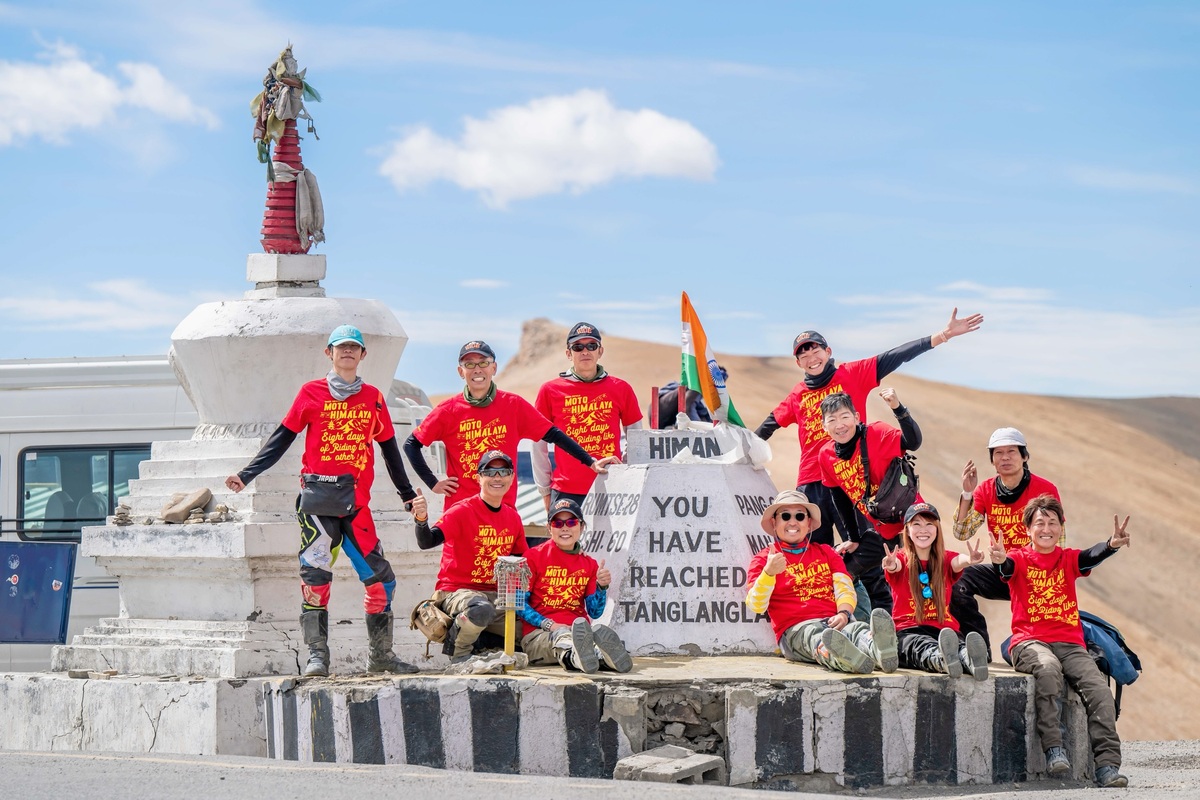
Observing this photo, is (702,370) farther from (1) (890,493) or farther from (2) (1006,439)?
(2) (1006,439)

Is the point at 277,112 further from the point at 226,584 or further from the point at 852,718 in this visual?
the point at 852,718

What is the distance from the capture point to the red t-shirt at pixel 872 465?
392 inches

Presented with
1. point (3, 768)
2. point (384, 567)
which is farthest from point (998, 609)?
point (3, 768)

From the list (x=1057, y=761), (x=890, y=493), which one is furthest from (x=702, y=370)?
(x=1057, y=761)

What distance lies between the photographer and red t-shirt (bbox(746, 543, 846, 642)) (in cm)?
943

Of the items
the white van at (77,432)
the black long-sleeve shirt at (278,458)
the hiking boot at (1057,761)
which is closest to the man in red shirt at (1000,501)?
the hiking boot at (1057,761)

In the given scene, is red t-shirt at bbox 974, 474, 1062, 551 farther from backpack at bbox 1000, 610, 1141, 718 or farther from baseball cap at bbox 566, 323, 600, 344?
baseball cap at bbox 566, 323, 600, 344

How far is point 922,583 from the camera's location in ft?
31.0

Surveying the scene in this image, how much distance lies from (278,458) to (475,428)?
3.74ft

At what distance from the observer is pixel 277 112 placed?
12039 millimetres

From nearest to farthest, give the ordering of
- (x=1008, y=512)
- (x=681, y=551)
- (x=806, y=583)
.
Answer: (x=806, y=583)
(x=1008, y=512)
(x=681, y=551)

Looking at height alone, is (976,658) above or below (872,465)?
below

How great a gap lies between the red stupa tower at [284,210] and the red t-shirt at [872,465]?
4227mm

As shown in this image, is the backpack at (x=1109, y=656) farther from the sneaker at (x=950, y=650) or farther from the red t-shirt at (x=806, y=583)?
the red t-shirt at (x=806, y=583)
